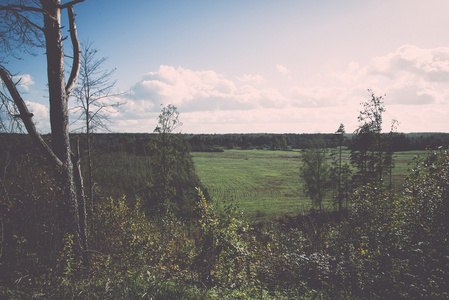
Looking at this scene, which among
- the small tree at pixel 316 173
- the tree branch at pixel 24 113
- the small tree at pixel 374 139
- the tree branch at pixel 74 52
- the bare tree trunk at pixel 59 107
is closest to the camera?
the tree branch at pixel 24 113

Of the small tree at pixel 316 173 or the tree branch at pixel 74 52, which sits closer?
the tree branch at pixel 74 52

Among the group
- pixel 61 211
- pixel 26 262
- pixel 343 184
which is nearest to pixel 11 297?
pixel 26 262

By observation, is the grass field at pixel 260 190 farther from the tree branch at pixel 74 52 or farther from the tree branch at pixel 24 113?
the tree branch at pixel 24 113

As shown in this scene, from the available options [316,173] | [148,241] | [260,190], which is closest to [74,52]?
[148,241]

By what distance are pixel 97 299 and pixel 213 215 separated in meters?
3.62

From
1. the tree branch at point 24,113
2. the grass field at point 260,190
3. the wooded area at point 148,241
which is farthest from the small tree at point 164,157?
the tree branch at point 24,113

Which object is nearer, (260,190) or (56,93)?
(56,93)

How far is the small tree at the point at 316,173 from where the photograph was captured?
109 ft

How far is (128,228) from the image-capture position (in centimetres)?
862

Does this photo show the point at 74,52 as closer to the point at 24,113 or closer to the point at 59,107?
the point at 59,107

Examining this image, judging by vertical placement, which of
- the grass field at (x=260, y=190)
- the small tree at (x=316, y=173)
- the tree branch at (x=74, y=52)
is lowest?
the grass field at (x=260, y=190)

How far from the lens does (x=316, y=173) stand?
110 feet

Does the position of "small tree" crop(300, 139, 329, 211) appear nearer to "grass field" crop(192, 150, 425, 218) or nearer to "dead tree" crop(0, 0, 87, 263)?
"grass field" crop(192, 150, 425, 218)

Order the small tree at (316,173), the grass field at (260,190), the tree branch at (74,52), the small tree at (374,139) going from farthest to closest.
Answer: the grass field at (260,190), the small tree at (316,173), the small tree at (374,139), the tree branch at (74,52)
